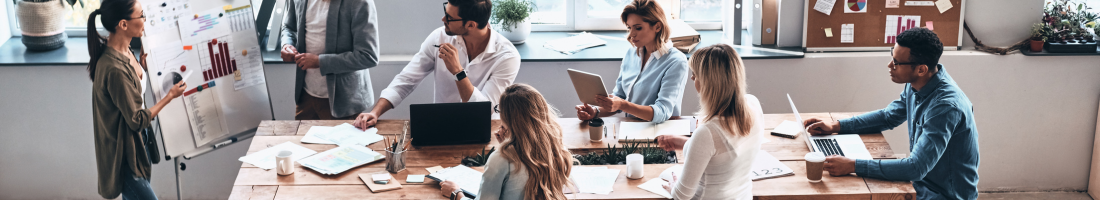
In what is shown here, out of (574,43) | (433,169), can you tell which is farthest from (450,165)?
(574,43)

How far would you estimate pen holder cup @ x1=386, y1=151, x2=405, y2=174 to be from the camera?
2.63 m

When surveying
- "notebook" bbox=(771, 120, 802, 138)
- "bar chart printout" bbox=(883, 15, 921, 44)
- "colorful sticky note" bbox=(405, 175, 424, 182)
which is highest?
"bar chart printout" bbox=(883, 15, 921, 44)

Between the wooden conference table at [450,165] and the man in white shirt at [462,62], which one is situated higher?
the man in white shirt at [462,62]

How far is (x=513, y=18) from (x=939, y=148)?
2.23m

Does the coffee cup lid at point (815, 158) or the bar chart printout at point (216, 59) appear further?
the bar chart printout at point (216, 59)

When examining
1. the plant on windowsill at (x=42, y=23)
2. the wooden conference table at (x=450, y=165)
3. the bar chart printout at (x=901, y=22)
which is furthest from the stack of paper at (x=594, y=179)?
the plant on windowsill at (x=42, y=23)

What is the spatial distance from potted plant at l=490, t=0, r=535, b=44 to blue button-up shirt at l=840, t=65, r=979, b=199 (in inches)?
78.1

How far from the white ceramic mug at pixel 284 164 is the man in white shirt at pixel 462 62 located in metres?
0.48

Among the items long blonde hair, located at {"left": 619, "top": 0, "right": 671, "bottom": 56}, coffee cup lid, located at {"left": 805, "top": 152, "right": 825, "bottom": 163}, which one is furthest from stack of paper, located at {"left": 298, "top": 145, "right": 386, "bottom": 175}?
coffee cup lid, located at {"left": 805, "top": 152, "right": 825, "bottom": 163}

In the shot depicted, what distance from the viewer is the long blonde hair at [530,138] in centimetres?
212

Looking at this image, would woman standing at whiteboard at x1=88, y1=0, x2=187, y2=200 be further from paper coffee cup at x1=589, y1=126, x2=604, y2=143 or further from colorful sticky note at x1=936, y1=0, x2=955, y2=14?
colorful sticky note at x1=936, y1=0, x2=955, y2=14

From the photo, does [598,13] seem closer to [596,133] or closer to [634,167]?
[596,133]

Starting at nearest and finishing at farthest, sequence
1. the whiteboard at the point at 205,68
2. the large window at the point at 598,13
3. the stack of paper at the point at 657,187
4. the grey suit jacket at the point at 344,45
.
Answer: the stack of paper at the point at 657,187
the whiteboard at the point at 205,68
the grey suit jacket at the point at 344,45
the large window at the point at 598,13

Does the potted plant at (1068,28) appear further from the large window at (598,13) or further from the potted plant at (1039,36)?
the large window at (598,13)
